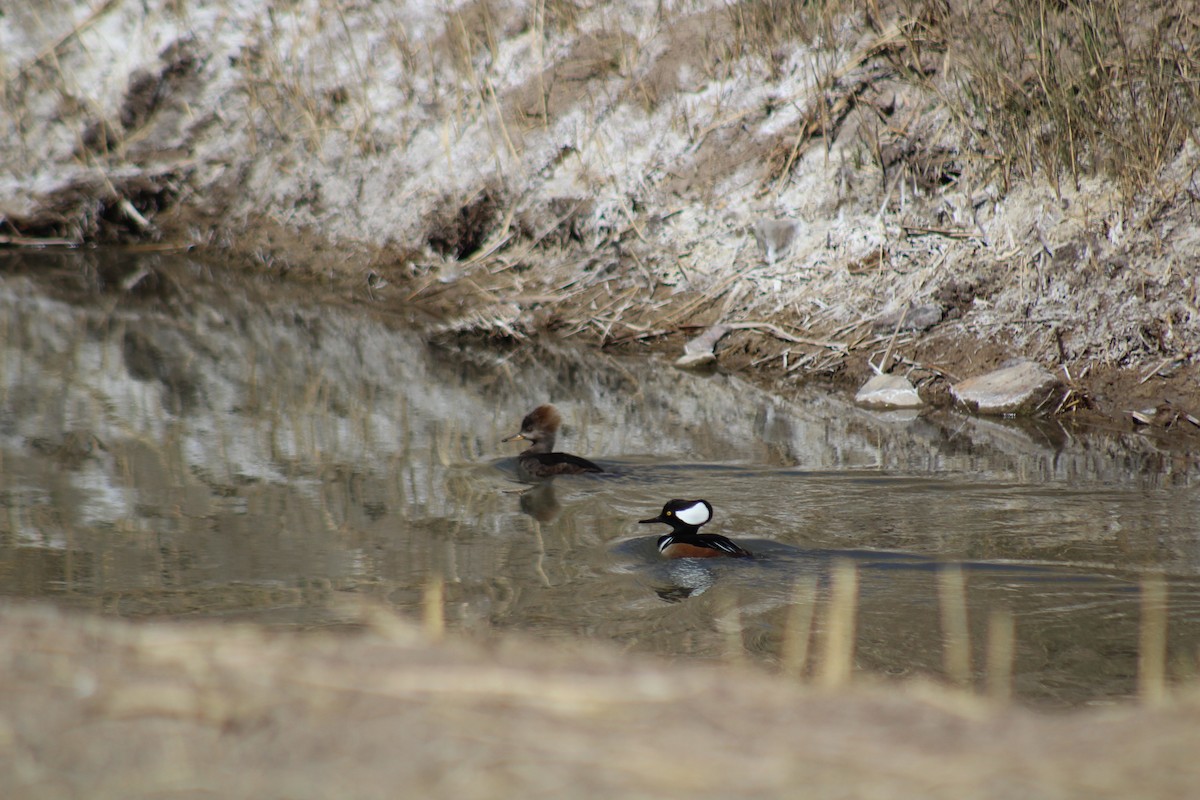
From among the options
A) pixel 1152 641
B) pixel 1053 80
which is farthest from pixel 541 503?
pixel 1053 80

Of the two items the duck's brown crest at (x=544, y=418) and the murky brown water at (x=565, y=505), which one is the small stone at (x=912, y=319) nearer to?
the murky brown water at (x=565, y=505)

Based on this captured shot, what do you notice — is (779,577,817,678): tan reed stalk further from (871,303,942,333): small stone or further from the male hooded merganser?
(871,303,942,333): small stone

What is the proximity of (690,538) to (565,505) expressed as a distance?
1.27 metres

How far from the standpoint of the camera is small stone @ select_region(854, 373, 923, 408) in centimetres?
1010

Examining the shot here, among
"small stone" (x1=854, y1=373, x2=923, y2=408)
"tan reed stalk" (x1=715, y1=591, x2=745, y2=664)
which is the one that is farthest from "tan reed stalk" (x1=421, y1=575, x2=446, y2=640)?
"small stone" (x1=854, y1=373, x2=923, y2=408)

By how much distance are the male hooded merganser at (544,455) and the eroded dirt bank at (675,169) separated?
320cm

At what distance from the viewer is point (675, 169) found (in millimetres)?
13641

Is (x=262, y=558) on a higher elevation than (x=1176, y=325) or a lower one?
lower

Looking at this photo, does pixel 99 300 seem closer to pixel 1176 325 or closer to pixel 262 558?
pixel 262 558

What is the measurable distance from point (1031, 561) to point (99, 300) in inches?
457

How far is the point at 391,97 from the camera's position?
16.4m

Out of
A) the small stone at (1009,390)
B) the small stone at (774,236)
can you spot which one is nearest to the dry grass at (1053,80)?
the small stone at (774,236)

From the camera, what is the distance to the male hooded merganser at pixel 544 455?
7.98 m

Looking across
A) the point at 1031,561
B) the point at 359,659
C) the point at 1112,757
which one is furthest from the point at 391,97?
the point at 1112,757
